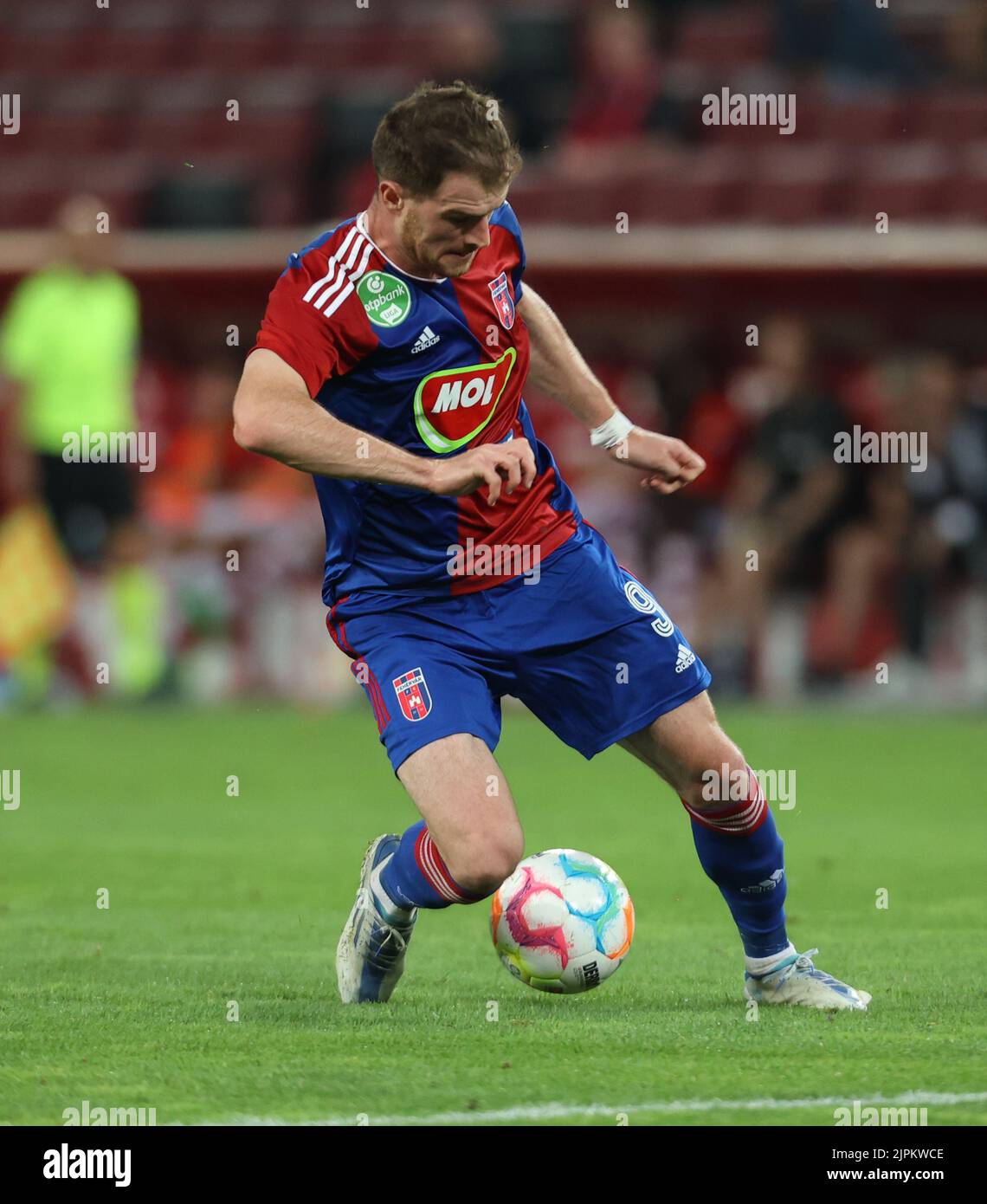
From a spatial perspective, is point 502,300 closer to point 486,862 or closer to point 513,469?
point 513,469

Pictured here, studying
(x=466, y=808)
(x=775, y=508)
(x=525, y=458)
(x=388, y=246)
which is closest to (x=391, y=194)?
(x=388, y=246)

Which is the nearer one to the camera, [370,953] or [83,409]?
[370,953]

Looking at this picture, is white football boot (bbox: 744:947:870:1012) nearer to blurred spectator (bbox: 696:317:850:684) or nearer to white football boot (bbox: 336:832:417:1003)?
white football boot (bbox: 336:832:417:1003)

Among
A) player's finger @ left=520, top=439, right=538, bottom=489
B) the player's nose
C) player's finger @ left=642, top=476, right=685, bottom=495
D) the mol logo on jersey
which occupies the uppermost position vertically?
the player's nose

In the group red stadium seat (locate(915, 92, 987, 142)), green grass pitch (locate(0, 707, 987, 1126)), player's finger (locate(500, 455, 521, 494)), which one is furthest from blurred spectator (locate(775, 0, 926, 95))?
player's finger (locate(500, 455, 521, 494))

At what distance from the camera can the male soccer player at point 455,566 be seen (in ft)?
17.7

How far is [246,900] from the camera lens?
25.5 feet

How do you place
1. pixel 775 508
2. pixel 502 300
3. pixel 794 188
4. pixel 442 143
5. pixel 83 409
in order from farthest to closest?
pixel 794 188
pixel 775 508
pixel 83 409
pixel 502 300
pixel 442 143

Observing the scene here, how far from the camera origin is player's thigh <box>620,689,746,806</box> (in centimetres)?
564

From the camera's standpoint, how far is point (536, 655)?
578 cm

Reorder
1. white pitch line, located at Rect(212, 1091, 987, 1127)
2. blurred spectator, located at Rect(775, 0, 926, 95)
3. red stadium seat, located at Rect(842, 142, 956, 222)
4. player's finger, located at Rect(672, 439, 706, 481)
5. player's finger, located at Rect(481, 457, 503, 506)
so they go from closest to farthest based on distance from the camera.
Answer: white pitch line, located at Rect(212, 1091, 987, 1127) < player's finger, located at Rect(481, 457, 503, 506) < player's finger, located at Rect(672, 439, 706, 481) < red stadium seat, located at Rect(842, 142, 956, 222) < blurred spectator, located at Rect(775, 0, 926, 95)

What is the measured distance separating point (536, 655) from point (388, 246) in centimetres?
111

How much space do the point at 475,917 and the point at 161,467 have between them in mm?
9857

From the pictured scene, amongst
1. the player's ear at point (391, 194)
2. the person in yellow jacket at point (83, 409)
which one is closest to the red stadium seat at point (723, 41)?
the person in yellow jacket at point (83, 409)
